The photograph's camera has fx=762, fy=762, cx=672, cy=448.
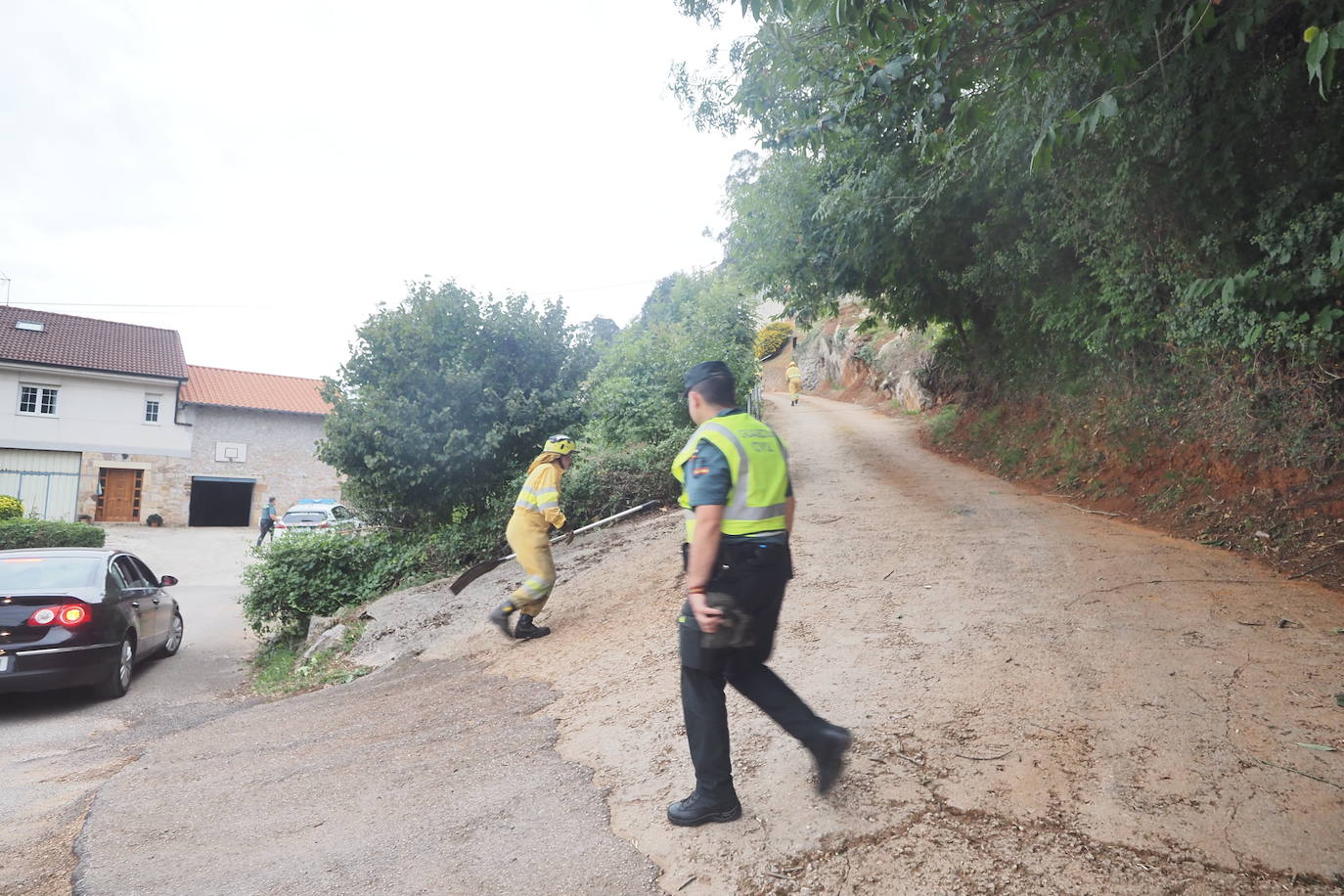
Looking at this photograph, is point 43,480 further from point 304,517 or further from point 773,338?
point 773,338

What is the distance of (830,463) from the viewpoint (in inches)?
526

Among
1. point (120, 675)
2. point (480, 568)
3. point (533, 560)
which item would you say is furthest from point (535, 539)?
point (120, 675)

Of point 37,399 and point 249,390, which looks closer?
point 37,399

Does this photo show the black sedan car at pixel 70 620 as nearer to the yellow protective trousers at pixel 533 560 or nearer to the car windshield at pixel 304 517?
the yellow protective trousers at pixel 533 560

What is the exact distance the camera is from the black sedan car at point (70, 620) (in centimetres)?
655

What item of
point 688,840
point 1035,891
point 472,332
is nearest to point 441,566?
point 472,332

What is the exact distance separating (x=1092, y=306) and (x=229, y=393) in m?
32.7

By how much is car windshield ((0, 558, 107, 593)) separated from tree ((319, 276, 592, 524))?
342 cm

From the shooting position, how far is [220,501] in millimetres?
31359

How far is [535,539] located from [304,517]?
21162 millimetres

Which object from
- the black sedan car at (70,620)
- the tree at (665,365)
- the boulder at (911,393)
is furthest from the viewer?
the boulder at (911,393)

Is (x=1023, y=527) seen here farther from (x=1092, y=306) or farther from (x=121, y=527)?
(x=121, y=527)

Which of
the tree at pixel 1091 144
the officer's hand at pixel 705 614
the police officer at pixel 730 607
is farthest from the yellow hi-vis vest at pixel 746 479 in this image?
the tree at pixel 1091 144

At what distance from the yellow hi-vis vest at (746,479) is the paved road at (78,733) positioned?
118 inches
